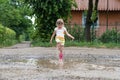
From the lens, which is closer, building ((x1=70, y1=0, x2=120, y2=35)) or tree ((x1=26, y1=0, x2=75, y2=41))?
tree ((x1=26, y1=0, x2=75, y2=41))

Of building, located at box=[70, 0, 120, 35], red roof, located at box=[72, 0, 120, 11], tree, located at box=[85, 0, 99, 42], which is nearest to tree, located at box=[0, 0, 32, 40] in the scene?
tree, located at box=[85, 0, 99, 42]

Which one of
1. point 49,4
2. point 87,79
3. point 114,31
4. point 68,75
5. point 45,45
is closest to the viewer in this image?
point 87,79

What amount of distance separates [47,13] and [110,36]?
216 inches

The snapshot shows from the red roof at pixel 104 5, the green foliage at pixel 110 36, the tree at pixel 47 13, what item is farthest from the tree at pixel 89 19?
the red roof at pixel 104 5

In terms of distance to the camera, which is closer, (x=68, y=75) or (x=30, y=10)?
(x=68, y=75)

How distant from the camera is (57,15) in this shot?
90.8 ft

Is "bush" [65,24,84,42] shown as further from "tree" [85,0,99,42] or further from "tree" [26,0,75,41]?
"tree" [26,0,75,41]

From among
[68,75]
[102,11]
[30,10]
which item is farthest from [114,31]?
[68,75]

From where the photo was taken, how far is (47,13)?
90.8 ft

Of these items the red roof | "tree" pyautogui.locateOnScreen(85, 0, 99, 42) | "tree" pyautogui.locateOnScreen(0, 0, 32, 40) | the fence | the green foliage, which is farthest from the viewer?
the red roof

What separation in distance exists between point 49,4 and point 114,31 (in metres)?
5.81

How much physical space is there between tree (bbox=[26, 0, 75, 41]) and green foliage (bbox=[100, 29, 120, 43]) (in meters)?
3.50

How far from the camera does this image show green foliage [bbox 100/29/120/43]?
28.9m

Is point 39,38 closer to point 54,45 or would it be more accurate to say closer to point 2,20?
point 54,45
